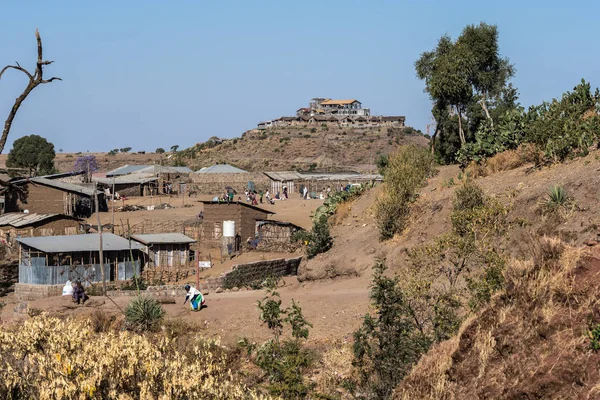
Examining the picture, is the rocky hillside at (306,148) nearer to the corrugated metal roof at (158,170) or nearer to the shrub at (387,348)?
the corrugated metal roof at (158,170)

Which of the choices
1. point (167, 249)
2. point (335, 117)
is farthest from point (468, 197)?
point (335, 117)

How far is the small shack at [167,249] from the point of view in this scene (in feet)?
115

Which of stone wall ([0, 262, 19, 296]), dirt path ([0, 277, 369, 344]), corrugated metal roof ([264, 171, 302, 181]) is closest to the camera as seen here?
dirt path ([0, 277, 369, 344])

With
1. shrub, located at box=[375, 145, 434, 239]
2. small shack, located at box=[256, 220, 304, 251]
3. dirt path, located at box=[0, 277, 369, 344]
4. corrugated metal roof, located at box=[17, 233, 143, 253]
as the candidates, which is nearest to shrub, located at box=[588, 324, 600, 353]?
dirt path, located at box=[0, 277, 369, 344]

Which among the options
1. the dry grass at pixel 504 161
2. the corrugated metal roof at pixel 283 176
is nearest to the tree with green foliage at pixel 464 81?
the dry grass at pixel 504 161

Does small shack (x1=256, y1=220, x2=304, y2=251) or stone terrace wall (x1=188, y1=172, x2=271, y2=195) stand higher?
stone terrace wall (x1=188, y1=172, x2=271, y2=195)

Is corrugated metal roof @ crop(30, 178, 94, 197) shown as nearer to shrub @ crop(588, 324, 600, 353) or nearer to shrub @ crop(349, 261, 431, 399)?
shrub @ crop(349, 261, 431, 399)

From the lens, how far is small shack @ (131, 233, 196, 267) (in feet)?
115

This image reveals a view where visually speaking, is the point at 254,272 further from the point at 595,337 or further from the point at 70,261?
the point at 595,337

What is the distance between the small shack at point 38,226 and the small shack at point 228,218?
7.70 m

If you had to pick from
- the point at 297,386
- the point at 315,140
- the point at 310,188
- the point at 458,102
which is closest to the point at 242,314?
the point at 297,386

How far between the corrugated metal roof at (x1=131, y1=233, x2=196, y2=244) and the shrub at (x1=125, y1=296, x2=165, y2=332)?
13323 millimetres

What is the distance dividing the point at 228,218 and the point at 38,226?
10243 millimetres

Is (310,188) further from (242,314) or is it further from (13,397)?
(13,397)
